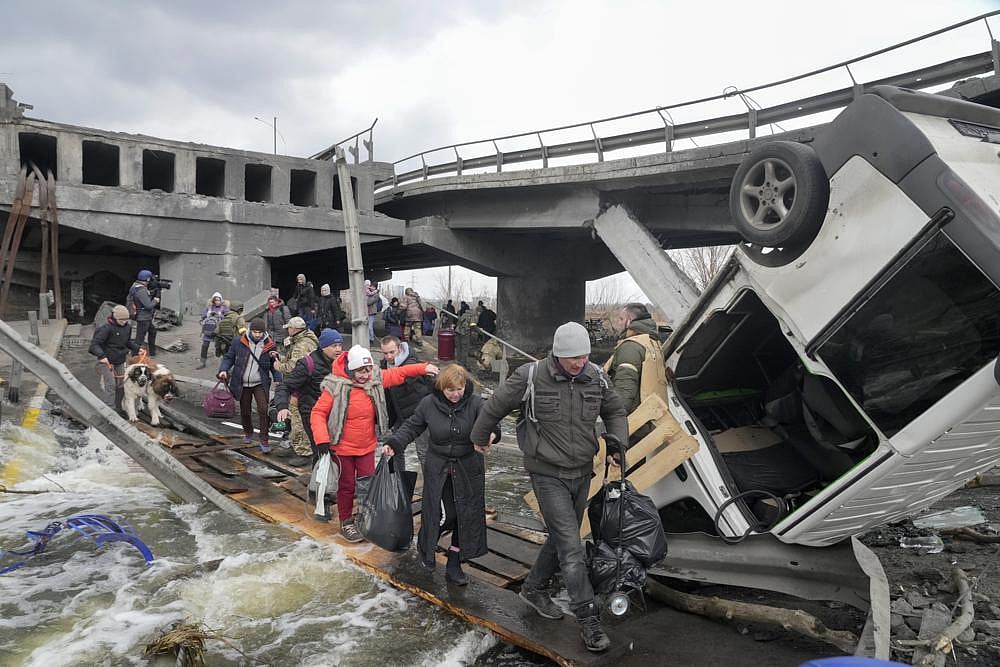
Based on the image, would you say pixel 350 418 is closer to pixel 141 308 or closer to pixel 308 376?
pixel 308 376

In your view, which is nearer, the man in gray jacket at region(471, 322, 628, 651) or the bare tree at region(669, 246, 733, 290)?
the man in gray jacket at region(471, 322, 628, 651)

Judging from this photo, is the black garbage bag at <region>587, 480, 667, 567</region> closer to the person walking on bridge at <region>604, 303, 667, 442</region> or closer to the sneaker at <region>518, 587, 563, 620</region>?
the sneaker at <region>518, 587, 563, 620</region>

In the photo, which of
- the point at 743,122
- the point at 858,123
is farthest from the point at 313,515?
the point at 743,122

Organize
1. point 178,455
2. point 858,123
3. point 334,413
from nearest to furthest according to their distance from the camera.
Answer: point 858,123 → point 334,413 → point 178,455

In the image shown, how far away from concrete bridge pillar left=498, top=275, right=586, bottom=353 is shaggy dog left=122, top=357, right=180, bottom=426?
13002 mm

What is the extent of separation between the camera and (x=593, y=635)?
11.9 ft

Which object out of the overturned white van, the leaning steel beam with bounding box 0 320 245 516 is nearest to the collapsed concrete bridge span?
the leaning steel beam with bounding box 0 320 245 516

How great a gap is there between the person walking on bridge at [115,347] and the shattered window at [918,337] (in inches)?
364

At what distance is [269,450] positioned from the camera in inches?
325

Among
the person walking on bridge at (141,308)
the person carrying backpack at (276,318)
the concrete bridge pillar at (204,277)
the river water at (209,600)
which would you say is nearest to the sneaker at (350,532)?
the river water at (209,600)

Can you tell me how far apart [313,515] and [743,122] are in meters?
10.9

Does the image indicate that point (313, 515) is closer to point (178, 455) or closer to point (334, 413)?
point (334, 413)

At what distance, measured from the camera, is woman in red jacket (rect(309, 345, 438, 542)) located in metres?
5.31

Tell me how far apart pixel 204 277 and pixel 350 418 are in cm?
1530
